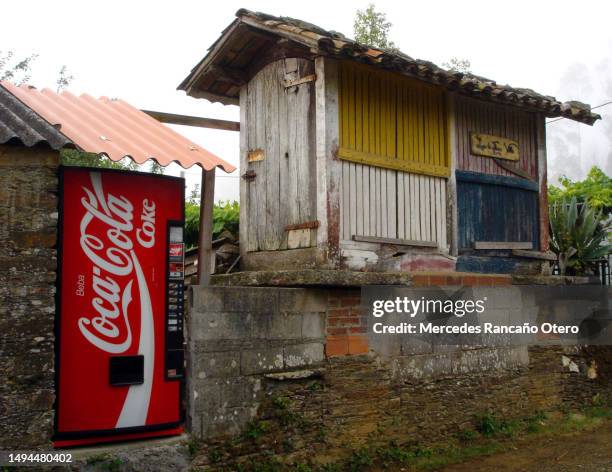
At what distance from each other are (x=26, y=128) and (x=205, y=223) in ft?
5.69

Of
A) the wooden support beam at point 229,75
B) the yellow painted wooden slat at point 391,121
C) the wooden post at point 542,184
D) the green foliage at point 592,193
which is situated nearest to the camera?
the yellow painted wooden slat at point 391,121

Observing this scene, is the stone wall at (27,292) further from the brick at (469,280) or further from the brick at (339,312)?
the brick at (469,280)

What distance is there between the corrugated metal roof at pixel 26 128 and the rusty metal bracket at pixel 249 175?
9.10 ft

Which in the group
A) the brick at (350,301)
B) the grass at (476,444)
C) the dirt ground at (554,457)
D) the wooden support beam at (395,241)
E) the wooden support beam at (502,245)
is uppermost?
the wooden support beam at (502,245)

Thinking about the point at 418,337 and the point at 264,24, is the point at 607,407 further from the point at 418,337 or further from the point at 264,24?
the point at 264,24

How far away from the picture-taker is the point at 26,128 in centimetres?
483

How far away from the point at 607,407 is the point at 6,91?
8.44 meters

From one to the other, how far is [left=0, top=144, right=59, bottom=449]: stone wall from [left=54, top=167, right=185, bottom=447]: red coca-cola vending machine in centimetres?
14

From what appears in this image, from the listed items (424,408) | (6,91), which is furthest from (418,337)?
(6,91)

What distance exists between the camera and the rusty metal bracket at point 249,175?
7.47m

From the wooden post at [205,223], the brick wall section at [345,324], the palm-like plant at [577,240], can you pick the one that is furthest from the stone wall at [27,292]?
the palm-like plant at [577,240]

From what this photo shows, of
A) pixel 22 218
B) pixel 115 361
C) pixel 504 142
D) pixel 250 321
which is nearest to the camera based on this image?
pixel 22 218

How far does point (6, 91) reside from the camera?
558cm

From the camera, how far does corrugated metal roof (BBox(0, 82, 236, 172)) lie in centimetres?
509
